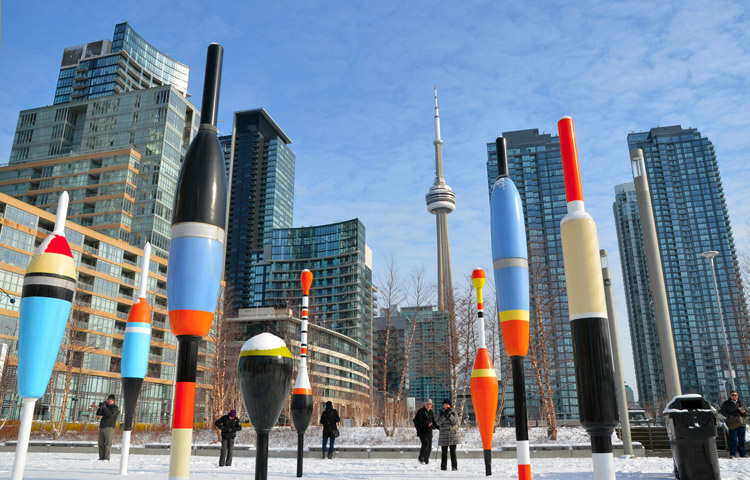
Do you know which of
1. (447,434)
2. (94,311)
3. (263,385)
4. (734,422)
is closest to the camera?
(263,385)

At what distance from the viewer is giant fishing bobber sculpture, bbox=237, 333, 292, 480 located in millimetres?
4805

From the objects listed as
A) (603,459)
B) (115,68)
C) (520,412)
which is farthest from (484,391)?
(115,68)

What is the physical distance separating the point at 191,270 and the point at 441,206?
345ft

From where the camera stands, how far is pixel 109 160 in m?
72.2

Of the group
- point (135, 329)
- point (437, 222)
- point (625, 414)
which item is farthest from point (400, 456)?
point (437, 222)

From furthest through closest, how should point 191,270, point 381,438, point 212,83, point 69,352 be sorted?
1. point 69,352
2. point 381,438
3. point 212,83
4. point 191,270

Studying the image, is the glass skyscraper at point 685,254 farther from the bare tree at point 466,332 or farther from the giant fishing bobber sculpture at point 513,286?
the giant fishing bobber sculpture at point 513,286

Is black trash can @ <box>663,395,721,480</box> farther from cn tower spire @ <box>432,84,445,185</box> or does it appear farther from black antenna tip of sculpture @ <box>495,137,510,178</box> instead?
cn tower spire @ <box>432,84,445,185</box>

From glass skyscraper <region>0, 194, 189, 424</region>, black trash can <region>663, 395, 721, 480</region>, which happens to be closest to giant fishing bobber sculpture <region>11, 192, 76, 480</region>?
black trash can <region>663, 395, 721, 480</region>

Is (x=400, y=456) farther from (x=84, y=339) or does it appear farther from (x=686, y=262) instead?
(x=686, y=262)

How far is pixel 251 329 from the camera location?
90.4 m

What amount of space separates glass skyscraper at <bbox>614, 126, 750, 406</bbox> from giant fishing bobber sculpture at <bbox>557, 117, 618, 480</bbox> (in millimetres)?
55706

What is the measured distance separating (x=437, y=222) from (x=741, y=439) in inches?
3811

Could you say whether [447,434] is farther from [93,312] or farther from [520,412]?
[93,312]
